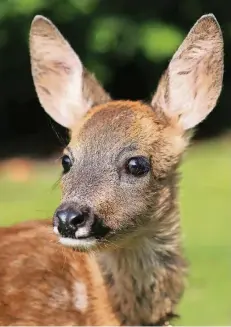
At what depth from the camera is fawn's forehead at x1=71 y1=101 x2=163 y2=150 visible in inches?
183

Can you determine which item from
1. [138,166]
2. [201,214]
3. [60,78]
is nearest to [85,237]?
[138,166]

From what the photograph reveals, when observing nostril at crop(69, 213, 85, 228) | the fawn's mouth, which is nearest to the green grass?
the fawn's mouth

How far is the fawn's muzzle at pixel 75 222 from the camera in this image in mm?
4152

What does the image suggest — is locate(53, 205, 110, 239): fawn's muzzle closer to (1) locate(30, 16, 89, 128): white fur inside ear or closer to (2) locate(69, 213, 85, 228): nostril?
(2) locate(69, 213, 85, 228): nostril

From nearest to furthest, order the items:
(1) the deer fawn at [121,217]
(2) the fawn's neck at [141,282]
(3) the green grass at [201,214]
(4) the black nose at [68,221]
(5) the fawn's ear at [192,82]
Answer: (4) the black nose at [68,221]
(1) the deer fawn at [121,217]
(2) the fawn's neck at [141,282]
(5) the fawn's ear at [192,82]
(3) the green grass at [201,214]

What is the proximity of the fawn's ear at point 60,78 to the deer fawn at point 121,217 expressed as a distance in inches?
0.8

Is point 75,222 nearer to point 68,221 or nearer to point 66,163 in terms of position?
point 68,221

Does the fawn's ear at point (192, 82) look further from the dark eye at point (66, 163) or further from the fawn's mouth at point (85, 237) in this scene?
the fawn's mouth at point (85, 237)

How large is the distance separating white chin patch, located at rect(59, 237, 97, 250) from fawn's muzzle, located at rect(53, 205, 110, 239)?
0.01m

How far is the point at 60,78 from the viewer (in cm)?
535

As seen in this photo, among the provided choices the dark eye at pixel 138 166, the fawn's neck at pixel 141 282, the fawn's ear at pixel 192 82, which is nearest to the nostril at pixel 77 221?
the dark eye at pixel 138 166

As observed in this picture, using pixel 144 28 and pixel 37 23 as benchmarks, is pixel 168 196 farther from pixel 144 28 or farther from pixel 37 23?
pixel 144 28

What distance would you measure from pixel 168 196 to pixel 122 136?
0.35 metres

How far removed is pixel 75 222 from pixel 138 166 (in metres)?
→ 0.55
